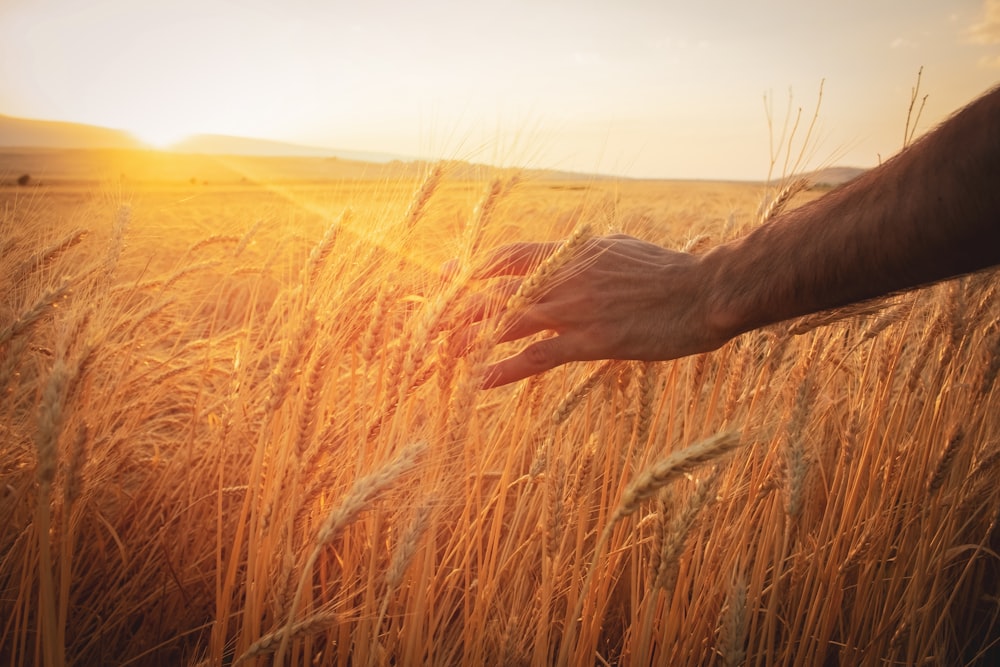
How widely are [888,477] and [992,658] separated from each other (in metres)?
0.73

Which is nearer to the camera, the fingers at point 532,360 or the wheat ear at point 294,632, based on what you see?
the wheat ear at point 294,632

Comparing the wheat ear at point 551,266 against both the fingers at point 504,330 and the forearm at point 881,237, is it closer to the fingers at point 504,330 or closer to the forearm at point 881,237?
the fingers at point 504,330

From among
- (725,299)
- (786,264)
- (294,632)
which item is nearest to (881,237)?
(786,264)

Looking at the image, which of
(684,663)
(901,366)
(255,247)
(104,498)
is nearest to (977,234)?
(684,663)

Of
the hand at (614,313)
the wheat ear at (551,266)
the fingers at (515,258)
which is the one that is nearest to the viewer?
the wheat ear at (551,266)

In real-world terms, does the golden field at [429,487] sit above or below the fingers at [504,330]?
below

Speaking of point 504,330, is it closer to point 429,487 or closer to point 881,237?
point 429,487

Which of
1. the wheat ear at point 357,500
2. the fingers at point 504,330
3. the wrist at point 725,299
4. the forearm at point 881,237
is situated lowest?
the wheat ear at point 357,500

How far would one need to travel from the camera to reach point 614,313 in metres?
1.22

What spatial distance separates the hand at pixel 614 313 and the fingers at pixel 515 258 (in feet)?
0.07

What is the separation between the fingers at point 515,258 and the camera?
1.31 m

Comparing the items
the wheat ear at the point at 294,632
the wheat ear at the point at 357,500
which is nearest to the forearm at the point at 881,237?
the wheat ear at the point at 357,500

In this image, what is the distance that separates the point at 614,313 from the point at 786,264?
350 mm

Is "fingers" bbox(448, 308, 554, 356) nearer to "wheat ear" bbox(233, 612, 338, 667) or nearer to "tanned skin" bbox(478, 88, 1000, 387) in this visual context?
"tanned skin" bbox(478, 88, 1000, 387)
